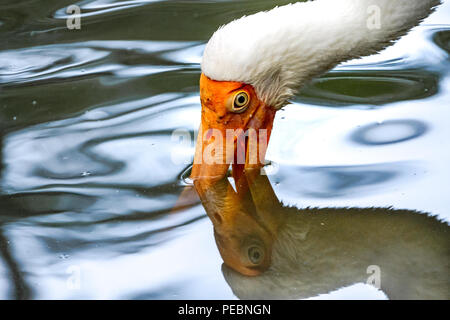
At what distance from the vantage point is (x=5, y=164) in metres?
3.73

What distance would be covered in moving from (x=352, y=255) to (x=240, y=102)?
86cm

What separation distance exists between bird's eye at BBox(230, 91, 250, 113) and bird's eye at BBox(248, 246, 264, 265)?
0.67 m

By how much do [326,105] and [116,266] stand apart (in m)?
1.64

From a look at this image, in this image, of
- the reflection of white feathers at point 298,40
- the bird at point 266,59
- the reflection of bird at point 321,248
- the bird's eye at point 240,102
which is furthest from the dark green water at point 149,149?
the reflection of white feathers at point 298,40

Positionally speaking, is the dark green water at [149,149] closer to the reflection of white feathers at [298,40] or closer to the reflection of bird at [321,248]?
the reflection of bird at [321,248]

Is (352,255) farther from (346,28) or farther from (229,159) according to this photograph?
(346,28)

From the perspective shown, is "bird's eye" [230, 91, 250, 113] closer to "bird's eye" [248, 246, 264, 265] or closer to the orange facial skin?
the orange facial skin

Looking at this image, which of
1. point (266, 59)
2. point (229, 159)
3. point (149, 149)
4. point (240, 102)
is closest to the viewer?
point (266, 59)

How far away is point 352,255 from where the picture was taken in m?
2.96

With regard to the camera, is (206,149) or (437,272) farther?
(206,149)

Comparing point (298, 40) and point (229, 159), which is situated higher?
point (298, 40)

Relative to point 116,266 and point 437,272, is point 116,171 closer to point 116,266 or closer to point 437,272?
point 116,266

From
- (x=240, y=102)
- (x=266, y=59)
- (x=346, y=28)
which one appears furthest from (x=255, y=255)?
(x=346, y=28)
